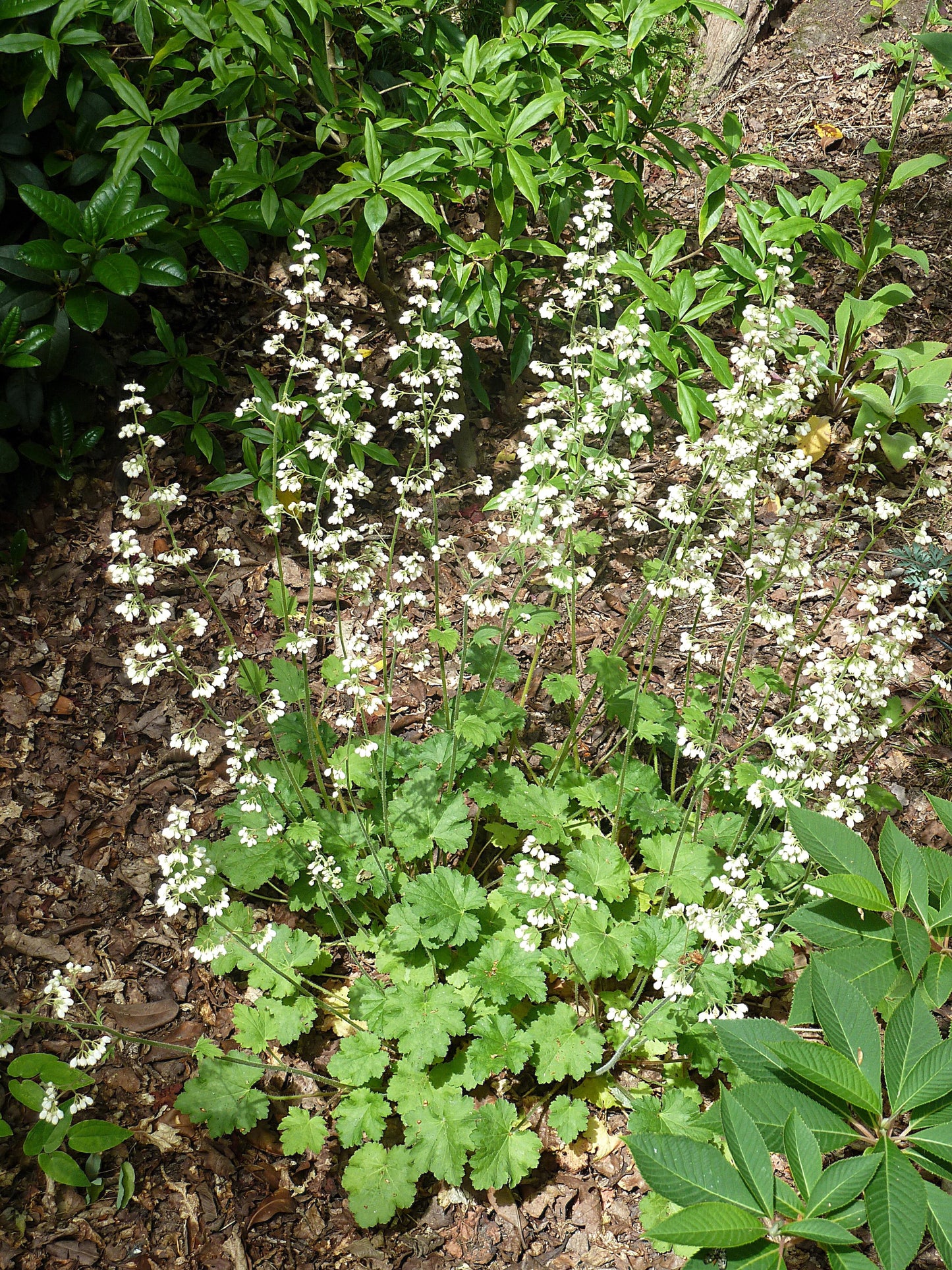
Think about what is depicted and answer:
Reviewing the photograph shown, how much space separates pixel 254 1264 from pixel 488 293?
3.30 m

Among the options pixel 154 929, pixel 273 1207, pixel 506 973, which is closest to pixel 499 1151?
pixel 506 973

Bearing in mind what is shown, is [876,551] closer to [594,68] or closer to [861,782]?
[861,782]

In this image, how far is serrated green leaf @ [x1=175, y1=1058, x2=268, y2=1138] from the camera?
246 cm

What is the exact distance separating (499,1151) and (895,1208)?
4.59ft

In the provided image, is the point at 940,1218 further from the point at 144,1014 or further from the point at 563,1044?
the point at 144,1014

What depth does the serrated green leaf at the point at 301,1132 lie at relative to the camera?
98.0 inches

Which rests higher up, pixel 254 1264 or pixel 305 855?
pixel 305 855

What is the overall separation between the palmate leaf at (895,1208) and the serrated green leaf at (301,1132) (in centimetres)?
174

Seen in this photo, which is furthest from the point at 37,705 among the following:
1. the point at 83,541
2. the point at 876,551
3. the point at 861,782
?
the point at 876,551

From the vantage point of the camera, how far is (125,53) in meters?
4.12

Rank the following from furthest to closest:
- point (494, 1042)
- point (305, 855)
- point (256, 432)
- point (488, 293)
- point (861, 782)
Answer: point (256, 432)
point (488, 293)
point (305, 855)
point (494, 1042)
point (861, 782)

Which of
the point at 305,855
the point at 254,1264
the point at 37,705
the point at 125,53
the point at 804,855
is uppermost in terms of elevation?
the point at 125,53

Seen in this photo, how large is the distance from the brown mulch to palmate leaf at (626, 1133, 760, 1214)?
4.80 ft

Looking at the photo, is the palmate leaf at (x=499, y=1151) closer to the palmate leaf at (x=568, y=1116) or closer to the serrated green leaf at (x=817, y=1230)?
the palmate leaf at (x=568, y=1116)
